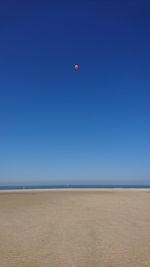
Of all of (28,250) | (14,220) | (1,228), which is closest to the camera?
(28,250)

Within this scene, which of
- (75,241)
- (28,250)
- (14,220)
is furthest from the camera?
(14,220)

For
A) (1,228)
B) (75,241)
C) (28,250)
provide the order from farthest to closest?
(1,228) < (75,241) < (28,250)

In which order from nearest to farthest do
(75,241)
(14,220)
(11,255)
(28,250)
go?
(11,255)
(28,250)
(75,241)
(14,220)

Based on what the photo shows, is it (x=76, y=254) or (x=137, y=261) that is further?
(x=76, y=254)

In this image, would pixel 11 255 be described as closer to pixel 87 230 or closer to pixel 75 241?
pixel 75 241

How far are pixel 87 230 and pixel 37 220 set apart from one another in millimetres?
4647

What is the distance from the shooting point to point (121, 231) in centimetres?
1344

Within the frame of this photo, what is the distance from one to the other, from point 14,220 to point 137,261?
10.4 metres

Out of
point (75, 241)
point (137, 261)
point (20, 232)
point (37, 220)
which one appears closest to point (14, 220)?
point (37, 220)

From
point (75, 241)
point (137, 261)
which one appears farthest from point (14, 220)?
point (137, 261)

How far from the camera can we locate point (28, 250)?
9961mm

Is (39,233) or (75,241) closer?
(75,241)

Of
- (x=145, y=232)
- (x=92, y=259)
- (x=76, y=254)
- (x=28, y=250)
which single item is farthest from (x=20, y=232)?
(x=145, y=232)

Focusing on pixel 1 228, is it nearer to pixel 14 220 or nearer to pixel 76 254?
pixel 14 220
